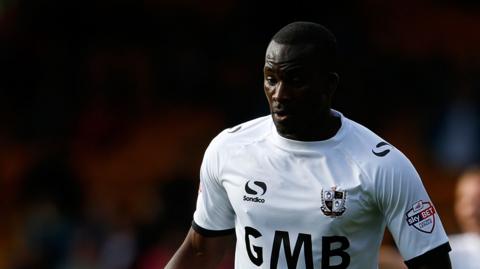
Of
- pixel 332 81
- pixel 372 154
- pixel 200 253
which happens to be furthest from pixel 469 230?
pixel 332 81

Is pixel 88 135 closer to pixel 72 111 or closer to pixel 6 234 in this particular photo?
pixel 72 111

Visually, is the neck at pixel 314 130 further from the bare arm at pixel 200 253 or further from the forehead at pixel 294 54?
the bare arm at pixel 200 253

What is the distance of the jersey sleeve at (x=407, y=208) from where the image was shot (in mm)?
5098

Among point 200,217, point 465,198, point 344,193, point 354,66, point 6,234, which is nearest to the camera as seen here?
point 344,193

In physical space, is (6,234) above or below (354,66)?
below

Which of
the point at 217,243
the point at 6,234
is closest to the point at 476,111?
the point at 6,234

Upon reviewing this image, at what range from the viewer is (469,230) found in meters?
7.71

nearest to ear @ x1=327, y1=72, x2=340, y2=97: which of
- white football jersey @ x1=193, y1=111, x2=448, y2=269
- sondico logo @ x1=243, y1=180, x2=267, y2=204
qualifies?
white football jersey @ x1=193, y1=111, x2=448, y2=269

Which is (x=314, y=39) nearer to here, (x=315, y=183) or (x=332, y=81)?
(x=332, y=81)

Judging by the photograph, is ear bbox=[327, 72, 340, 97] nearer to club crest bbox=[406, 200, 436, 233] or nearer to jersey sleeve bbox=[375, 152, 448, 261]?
jersey sleeve bbox=[375, 152, 448, 261]

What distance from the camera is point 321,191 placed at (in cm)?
520

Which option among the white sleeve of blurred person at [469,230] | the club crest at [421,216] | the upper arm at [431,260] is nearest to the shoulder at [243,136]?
the club crest at [421,216]

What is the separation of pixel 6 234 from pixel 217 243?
31.3ft

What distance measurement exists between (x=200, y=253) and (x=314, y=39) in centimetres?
121
